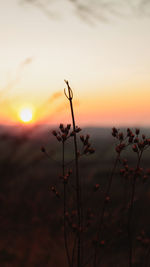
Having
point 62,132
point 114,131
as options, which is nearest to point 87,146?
point 62,132

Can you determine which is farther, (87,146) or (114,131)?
(114,131)

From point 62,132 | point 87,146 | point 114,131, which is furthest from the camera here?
point 114,131

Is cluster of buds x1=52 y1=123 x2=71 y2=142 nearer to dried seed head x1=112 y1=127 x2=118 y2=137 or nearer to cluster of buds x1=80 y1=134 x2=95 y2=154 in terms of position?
cluster of buds x1=80 y1=134 x2=95 y2=154

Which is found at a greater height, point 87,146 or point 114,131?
point 114,131

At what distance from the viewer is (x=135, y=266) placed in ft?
13.9

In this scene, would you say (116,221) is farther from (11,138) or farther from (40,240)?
(40,240)

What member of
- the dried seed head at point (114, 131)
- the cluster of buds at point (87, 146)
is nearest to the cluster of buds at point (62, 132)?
the cluster of buds at point (87, 146)

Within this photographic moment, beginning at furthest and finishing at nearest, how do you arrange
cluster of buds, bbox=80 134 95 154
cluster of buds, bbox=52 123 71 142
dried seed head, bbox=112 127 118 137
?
dried seed head, bbox=112 127 118 137, cluster of buds, bbox=52 123 71 142, cluster of buds, bbox=80 134 95 154

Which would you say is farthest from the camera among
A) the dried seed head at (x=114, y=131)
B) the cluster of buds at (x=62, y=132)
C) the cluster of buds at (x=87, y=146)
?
the dried seed head at (x=114, y=131)

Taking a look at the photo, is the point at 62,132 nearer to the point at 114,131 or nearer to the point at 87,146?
the point at 87,146

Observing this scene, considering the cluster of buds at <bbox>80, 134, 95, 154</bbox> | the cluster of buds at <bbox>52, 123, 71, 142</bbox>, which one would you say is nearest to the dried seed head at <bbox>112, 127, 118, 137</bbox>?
the cluster of buds at <bbox>80, 134, 95, 154</bbox>

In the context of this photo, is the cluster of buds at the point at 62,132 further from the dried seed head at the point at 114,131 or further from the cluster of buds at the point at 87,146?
the dried seed head at the point at 114,131

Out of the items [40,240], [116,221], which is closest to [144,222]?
[40,240]

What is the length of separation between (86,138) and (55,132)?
34 cm
